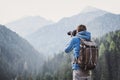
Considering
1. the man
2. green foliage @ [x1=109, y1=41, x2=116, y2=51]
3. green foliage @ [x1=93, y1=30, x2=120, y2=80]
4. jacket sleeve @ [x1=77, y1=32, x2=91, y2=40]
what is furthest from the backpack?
green foliage @ [x1=109, y1=41, x2=116, y2=51]

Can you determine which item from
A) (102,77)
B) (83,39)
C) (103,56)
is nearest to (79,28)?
(83,39)

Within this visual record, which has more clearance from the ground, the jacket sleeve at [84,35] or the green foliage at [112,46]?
the green foliage at [112,46]

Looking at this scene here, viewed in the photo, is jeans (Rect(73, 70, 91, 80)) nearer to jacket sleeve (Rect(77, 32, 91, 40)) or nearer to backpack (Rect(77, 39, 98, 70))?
backpack (Rect(77, 39, 98, 70))

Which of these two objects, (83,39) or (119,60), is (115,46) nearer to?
(119,60)

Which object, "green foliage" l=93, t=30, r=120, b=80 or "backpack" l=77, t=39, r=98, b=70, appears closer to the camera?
"backpack" l=77, t=39, r=98, b=70

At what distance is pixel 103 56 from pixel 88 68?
17456cm

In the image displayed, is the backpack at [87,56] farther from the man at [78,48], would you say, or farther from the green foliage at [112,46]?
the green foliage at [112,46]

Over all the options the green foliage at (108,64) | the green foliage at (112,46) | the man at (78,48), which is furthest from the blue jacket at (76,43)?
the green foliage at (112,46)

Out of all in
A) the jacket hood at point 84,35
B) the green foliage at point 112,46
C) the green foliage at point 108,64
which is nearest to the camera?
the jacket hood at point 84,35

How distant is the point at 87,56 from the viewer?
701 centimetres

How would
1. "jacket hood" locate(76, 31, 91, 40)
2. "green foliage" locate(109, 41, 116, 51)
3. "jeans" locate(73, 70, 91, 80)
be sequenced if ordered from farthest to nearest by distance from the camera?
"green foliage" locate(109, 41, 116, 51) < "jacket hood" locate(76, 31, 91, 40) < "jeans" locate(73, 70, 91, 80)

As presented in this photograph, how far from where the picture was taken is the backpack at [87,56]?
701cm

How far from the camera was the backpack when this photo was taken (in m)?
7.01

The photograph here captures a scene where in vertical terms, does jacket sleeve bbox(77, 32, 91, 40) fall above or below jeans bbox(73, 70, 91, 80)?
above
